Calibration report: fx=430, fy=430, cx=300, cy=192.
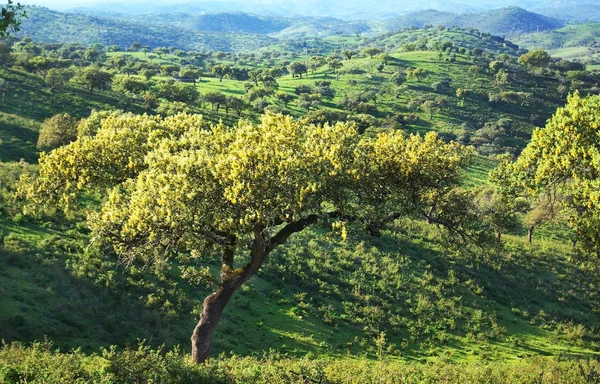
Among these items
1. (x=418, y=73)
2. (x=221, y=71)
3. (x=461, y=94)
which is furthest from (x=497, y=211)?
(x=221, y=71)

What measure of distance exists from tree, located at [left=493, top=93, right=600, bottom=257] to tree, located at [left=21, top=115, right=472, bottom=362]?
166 inches

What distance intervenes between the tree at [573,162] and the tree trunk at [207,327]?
15.1m

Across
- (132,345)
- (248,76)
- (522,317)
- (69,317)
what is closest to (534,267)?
(522,317)

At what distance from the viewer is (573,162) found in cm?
1933

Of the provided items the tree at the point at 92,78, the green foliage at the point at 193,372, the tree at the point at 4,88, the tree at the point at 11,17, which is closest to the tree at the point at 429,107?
the tree at the point at 92,78

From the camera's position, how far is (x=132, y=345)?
21875 millimetres

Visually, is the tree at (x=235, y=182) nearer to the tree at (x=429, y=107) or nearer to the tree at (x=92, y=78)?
the tree at (x=92, y=78)

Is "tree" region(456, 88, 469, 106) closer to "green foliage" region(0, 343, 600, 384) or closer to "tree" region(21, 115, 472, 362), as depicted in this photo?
"tree" region(21, 115, 472, 362)

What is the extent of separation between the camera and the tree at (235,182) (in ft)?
48.0

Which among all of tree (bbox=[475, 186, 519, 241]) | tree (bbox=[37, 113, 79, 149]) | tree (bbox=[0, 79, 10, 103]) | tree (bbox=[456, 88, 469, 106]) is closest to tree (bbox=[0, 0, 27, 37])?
tree (bbox=[475, 186, 519, 241])

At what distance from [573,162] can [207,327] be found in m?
17.5

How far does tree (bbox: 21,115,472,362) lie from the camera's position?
14.6m

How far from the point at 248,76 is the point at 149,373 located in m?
182

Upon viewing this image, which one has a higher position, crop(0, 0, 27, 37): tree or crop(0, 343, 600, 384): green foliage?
crop(0, 0, 27, 37): tree
